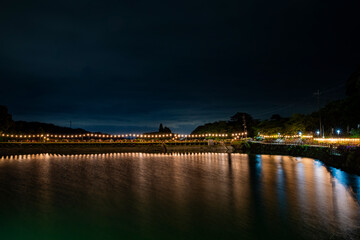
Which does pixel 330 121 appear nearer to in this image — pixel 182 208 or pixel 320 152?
pixel 320 152

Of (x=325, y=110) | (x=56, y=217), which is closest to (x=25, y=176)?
(x=56, y=217)

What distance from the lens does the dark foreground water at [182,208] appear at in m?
9.76

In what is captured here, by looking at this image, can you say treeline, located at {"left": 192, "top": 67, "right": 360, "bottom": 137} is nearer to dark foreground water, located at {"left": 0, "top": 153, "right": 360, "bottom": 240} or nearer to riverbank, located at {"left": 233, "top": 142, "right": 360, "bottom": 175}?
riverbank, located at {"left": 233, "top": 142, "right": 360, "bottom": 175}

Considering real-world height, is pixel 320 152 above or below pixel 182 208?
above

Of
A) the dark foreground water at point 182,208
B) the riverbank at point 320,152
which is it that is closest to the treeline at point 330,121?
the riverbank at point 320,152

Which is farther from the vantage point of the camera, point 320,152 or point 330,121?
point 330,121

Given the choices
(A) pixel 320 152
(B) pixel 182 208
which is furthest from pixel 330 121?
(B) pixel 182 208

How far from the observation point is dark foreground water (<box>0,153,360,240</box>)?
9.76 metres

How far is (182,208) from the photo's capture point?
12.7 meters

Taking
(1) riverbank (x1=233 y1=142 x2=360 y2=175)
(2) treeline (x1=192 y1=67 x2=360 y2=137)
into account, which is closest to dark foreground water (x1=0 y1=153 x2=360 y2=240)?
(1) riverbank (x1=233 y1=142 x2=360 y2=175)

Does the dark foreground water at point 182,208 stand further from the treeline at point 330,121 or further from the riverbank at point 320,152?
the treeline at point 330,121

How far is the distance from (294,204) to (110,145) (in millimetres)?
49301

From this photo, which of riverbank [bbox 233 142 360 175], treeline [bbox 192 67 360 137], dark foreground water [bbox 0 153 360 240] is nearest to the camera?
dark foreground water [bbox 0 153 360 240]

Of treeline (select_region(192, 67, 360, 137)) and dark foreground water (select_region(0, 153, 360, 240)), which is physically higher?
treeline (select_region(192, 67, 360, 137))
